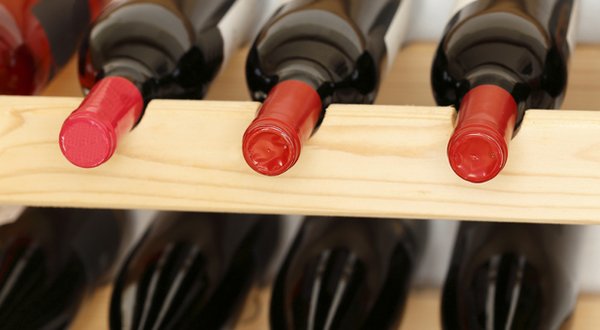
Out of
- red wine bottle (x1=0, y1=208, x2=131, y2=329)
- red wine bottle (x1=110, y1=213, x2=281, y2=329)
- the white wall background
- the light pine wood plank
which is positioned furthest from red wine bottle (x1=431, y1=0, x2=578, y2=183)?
red wine bottle (x1=0, y1=208, x2=131, y2=329)

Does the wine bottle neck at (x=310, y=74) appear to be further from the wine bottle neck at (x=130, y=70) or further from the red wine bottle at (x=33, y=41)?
the red wine bottle at (x=33, y=41)

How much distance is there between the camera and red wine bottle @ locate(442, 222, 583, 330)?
68 cm

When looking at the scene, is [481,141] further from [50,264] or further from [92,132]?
[50,264]

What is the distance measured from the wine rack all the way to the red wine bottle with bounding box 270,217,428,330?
23 centimetres

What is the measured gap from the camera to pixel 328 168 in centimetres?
47

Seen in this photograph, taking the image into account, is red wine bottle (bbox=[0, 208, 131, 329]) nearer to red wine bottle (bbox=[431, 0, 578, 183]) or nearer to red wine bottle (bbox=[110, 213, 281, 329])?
red wine bottle (bbox=[110, 213, 281, 329])

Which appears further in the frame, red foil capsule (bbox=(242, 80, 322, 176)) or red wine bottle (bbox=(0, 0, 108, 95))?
red wine bottle (bbox=(0, 0, 108, 95))

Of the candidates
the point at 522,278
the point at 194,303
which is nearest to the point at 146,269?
the point at 194,303

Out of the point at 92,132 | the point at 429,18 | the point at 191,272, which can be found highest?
the point at 429,18

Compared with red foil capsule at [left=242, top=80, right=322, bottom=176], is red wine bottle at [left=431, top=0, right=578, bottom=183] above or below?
above

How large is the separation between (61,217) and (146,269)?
11 centimetres

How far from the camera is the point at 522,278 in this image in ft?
2.24

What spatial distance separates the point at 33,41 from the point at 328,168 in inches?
12.5

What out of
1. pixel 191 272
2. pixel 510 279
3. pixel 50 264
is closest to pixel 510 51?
pixel 510 279
